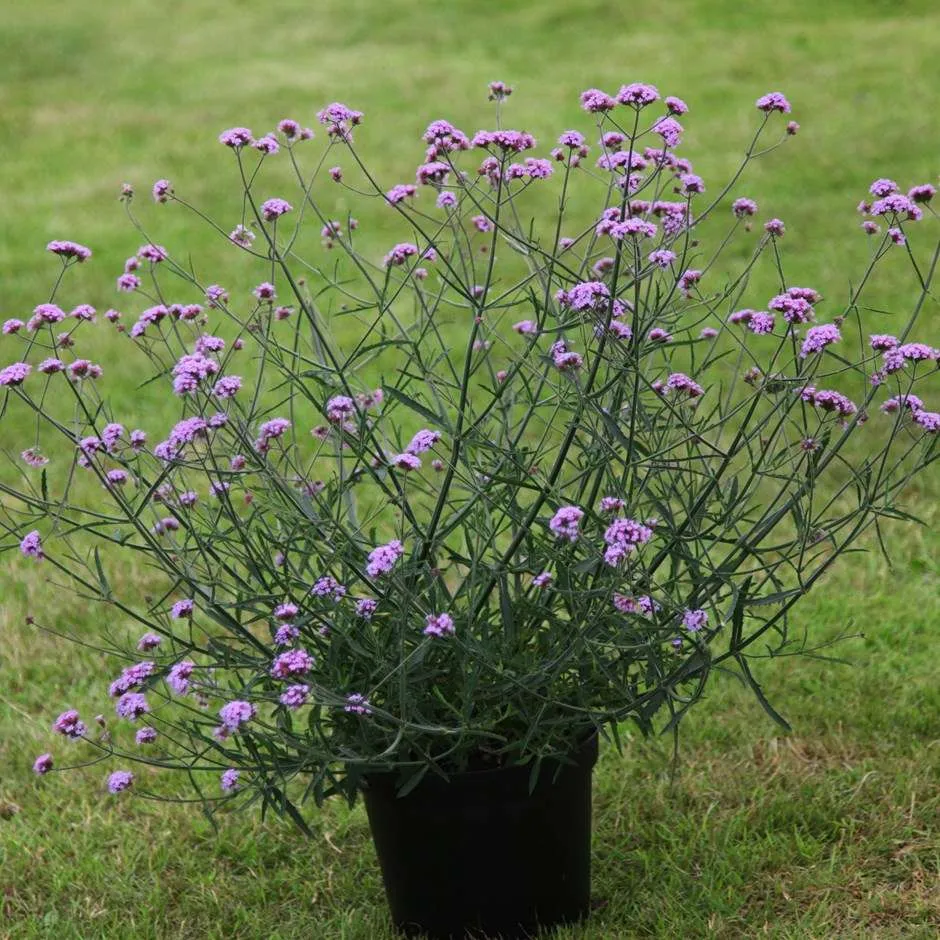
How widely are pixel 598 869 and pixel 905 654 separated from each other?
1292mm

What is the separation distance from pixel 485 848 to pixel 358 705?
1.73 ft

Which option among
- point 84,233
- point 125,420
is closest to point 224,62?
point 84,233

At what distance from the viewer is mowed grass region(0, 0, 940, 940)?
9.37ft

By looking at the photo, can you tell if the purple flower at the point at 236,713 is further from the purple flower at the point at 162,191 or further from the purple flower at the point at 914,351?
the purple flower at the point at 914,351

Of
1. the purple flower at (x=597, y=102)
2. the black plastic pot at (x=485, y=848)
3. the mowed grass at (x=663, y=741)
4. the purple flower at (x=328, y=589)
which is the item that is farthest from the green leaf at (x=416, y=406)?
the mowed grass at (x=663, y=741)

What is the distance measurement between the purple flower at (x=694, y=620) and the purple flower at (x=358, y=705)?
1.78 ft

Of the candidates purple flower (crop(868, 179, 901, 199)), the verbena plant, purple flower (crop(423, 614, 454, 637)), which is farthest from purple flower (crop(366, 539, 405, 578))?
purple flower (crop(868, 179, 901, 199))

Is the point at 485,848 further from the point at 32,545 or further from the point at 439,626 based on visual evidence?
the point at 32,545

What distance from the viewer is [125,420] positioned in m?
5.71

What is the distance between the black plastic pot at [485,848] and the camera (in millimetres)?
2496

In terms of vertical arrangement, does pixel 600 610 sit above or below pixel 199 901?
above

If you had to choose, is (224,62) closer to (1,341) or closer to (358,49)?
(358,49)

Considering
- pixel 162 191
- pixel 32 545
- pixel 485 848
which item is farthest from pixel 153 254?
pixel 485 848

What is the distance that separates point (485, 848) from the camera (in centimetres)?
254
